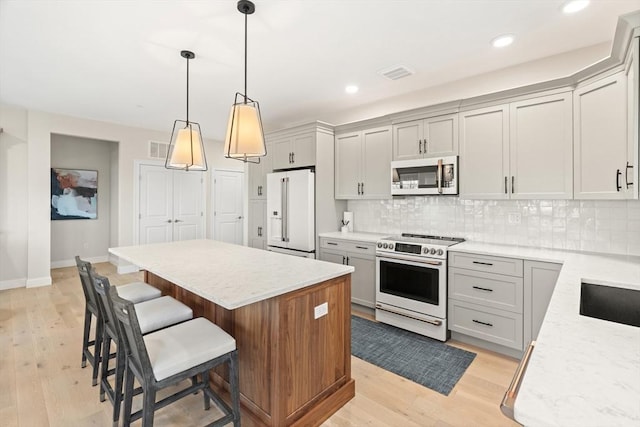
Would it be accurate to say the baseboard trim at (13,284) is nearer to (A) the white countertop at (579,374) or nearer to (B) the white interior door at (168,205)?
(B) the white interior door at (168,205)

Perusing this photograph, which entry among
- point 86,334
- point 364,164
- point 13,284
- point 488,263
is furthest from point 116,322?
point 13,284

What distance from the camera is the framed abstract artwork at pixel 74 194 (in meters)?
6.06

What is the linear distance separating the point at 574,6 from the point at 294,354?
9.85ft

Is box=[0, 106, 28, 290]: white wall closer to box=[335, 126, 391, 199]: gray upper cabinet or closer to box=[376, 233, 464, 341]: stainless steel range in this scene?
box=[335, 126, 391, 199]: gray upper cabinet

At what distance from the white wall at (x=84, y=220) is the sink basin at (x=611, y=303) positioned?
7.53 m

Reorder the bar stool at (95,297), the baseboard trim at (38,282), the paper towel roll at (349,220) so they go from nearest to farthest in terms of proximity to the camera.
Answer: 1. the bar stool at (95,297)
2. the paper towel roll at (349,220)
3. the baseboard trim at (38,282)

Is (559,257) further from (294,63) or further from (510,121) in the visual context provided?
(294,63)

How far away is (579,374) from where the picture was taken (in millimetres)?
793

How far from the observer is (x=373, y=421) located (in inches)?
78.2

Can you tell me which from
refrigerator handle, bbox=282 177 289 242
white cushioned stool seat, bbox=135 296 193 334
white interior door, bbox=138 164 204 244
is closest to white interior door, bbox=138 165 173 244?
white interior door, bbox=138 164 204 244

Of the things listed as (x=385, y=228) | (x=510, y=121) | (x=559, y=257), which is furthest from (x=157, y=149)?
(x=559, y=257)

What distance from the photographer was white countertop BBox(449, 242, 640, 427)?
0.64 m

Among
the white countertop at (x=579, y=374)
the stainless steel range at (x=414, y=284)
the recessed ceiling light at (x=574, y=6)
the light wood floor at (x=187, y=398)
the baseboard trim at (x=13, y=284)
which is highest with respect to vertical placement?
the recessed ceiling light at (x=574, y=6)

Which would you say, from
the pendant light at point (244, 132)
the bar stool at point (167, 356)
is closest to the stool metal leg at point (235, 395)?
the bar stool at point (167, 356)
